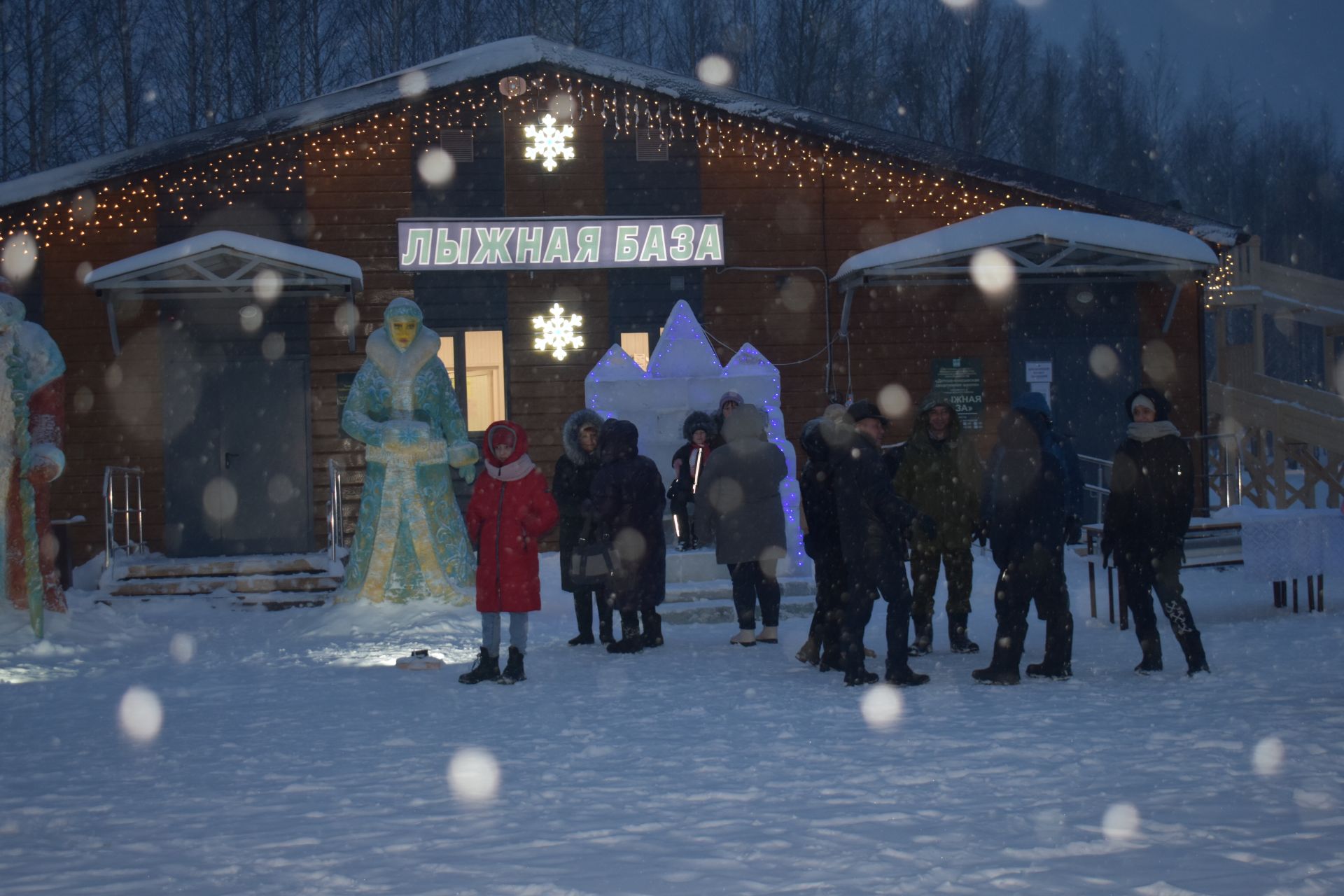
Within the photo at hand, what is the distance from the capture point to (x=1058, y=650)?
25.0ft

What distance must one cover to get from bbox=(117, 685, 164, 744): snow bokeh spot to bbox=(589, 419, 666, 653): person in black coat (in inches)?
120

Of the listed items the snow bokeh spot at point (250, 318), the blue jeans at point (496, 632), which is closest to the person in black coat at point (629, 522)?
the blue jeans at point (496, 632)

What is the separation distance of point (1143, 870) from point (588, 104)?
13.3m

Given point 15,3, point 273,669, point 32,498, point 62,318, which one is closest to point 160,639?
point 32,498

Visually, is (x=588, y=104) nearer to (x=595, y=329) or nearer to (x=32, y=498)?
(x=595, y=329)

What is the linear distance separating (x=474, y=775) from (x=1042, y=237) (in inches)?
397

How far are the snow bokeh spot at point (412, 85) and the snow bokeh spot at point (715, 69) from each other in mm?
21994

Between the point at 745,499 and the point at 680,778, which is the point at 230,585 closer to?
the point at 745,499

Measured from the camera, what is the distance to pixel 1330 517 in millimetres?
10336

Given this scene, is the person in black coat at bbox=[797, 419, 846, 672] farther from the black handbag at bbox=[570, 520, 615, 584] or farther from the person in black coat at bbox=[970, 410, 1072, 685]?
the black handbag at bbox=[570, 520, 615, 584]

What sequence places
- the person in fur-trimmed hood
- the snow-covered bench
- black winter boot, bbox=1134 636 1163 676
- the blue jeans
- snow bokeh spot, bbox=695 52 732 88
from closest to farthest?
black winter boot, bbox=1134 636 1163 676 → the blue jeans → the snow-covered bench → the person in fur-trimmed hood → snow bokeh spot, bbox=695 52 732 88

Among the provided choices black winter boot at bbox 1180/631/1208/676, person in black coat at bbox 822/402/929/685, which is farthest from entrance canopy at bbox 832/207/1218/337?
black winter boot at bbox 1180/631/1208/676

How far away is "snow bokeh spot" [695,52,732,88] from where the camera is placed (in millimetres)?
36625

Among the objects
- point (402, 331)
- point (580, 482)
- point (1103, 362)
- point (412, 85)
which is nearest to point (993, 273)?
point (1103, 362)
